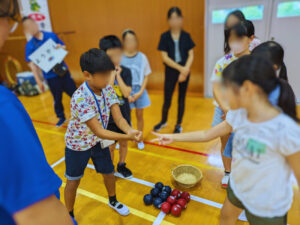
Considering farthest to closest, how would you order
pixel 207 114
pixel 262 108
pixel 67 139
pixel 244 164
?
pixel 207 114 → pixel 67 139 → pixel 244 164 → pixel 262 108

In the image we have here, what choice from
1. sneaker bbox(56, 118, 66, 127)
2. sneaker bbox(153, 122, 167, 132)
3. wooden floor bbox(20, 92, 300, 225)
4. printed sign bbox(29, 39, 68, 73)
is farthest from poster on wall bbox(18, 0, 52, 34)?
sneaker bbox(153, 122, 167, 132)

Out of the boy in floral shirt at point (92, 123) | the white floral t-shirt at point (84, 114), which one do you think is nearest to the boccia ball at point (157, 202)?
the boy in floral shirt at point (92, 123)

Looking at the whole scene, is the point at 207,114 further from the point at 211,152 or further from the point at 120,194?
the point at 120,194

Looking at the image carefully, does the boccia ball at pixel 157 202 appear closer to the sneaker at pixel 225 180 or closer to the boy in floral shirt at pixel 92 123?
the boy in floral shirt at pixel 92 123

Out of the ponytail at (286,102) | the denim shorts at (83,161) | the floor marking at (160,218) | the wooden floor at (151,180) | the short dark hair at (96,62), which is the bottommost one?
the wooden floor at (151,180)

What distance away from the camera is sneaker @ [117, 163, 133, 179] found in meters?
2.72

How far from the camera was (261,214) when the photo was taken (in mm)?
1150

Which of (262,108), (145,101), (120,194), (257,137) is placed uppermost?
(262,108)

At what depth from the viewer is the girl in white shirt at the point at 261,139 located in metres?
0.94

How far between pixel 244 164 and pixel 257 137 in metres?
0.18

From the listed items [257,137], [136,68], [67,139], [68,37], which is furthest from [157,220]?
[68,37]

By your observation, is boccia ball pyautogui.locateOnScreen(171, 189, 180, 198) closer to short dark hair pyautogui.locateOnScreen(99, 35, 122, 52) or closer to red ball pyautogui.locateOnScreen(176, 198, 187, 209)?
red ball pyautogui.locateOnScreen(176, 198, 187, 209)

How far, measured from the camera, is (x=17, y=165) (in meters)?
0.55

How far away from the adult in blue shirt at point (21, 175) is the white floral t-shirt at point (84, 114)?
99cm
